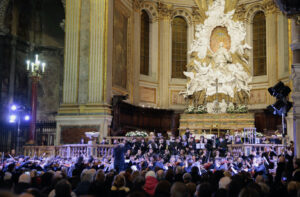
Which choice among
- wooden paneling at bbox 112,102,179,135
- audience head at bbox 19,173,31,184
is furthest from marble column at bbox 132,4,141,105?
audience head at bbox 19,173,31,184

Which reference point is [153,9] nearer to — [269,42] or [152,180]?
[269,42]

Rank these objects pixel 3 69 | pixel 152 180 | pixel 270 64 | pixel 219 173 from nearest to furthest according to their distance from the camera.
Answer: pixel 152 180 → pixel 219 173 → pixel 3 69 → pixel 270 64

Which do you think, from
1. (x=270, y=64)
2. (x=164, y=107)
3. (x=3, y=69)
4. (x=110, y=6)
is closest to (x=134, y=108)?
(x=164, y=107)

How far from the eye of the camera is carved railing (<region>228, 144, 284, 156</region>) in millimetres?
16991

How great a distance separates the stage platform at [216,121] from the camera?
25.0 metres

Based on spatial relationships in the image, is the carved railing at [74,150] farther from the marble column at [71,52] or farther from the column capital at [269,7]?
the column capital at [269,7]

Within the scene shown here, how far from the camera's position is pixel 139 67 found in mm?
27250

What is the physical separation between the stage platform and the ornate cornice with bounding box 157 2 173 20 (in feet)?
24.8

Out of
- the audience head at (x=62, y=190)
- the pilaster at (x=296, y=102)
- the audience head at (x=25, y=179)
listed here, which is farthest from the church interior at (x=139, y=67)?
the audience head at (x=62, y=190)

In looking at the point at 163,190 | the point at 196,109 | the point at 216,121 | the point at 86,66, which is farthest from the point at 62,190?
the point at 196,109

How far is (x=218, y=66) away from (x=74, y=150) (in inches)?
490

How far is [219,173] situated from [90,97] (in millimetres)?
13695

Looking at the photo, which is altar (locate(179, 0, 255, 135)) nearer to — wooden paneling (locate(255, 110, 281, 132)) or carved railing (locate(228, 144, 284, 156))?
wooden paneling (locate(255, 110, 281, 132))

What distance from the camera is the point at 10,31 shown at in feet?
75.6
